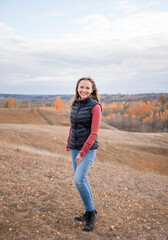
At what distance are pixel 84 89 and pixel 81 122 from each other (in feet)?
2.44

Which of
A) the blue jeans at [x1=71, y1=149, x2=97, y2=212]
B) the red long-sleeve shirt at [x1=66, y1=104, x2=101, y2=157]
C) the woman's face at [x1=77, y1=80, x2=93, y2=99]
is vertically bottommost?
the blue jeans at [x1=71, y1=149, x2=97, y2=212]

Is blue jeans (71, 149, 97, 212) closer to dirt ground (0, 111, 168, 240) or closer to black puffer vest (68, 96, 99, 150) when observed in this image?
black puffer vest (68, 96, 99, 150)

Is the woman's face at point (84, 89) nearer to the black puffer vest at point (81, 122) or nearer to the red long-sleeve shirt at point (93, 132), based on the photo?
the black puffer vest at point (81, 122)

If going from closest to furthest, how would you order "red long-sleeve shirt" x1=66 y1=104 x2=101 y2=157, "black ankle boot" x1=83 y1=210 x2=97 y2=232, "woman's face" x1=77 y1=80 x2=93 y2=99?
"red long-sleeve shirt" x1=66 y1=104 x2=101 y2=157
"woman's face" x1=77 y1=80 x2=93 y2=99
"black ankle boot" x1=83 y1=210 x2=97 y2=232

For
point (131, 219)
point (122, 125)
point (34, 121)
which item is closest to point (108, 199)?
point (131, 219)

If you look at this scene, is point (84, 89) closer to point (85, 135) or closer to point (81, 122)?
point (81, 122)

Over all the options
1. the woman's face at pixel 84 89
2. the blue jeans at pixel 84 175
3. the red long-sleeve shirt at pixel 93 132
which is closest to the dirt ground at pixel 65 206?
the blue jeans at pixel 84 175

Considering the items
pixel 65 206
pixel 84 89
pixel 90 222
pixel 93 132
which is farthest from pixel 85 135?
pixel 65 206

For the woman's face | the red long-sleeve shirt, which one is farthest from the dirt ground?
the woman's face

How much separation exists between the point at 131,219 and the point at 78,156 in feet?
10.9

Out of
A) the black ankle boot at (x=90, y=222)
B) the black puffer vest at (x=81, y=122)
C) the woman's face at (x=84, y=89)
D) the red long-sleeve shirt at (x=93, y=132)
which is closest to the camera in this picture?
the red long-sleeve shirt at (x=93, y=132)

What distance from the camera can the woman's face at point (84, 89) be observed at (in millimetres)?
4359

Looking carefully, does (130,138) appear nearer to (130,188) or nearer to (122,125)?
(130,188)

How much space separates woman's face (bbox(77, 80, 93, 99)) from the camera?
4.36 meters
